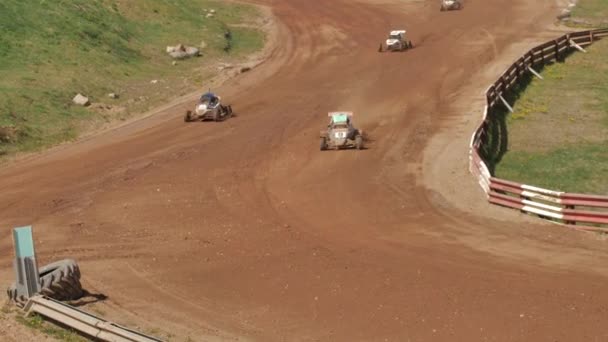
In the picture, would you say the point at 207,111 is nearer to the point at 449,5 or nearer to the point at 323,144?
the point at 323,144

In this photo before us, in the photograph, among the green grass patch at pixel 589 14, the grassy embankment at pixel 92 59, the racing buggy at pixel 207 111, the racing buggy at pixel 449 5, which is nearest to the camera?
the grassy embankment at pixel 92 59

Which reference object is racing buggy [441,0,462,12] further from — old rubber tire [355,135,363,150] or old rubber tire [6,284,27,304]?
old rubber tire [6,284,27,304]

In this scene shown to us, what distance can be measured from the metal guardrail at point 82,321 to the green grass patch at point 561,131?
17.3m

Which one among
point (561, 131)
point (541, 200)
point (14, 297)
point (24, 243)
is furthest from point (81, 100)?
point (24, 243)

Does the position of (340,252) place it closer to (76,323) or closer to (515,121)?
(76,323)

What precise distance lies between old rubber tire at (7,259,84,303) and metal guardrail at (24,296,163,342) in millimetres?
512

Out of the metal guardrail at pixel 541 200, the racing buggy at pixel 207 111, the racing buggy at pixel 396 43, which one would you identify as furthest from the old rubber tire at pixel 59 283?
the racing buggy at pixel 396 43

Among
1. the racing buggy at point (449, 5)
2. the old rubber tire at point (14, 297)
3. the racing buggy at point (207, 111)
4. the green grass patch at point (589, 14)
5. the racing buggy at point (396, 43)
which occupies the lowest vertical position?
the old rubber tire at point (14, 297)

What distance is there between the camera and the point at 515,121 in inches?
1574

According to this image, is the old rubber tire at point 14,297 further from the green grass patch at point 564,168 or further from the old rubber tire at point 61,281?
the green grass patch at point 564,168

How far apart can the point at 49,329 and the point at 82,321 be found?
2.36 ft

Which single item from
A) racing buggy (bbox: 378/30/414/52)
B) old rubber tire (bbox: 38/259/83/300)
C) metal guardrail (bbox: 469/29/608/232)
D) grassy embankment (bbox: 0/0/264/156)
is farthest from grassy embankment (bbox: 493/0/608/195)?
old rubber tire (bbox: 38/259/83/300)

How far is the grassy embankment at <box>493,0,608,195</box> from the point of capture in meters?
31.3

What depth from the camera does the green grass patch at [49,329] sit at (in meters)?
16.5
